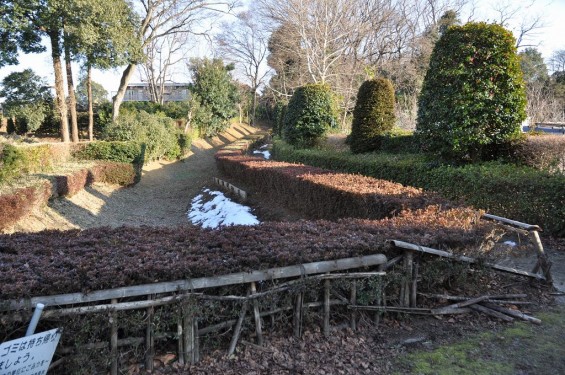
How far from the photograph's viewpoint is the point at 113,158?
16.6m

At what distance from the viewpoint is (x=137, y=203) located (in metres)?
14.2

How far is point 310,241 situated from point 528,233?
2839 mm

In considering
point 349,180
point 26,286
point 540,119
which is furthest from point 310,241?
point 540,119

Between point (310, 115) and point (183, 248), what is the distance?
13.7m

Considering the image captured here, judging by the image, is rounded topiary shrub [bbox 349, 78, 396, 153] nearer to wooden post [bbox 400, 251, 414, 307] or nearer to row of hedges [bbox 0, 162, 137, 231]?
row of hedges [bbox 0, 162, 137, 231]

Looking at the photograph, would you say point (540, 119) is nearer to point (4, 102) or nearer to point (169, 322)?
point (169, 322)

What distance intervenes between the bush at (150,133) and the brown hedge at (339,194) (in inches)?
426

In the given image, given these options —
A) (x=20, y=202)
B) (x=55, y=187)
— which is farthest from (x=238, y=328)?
(x=55, y=187)

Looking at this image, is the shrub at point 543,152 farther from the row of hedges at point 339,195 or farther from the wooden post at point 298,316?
the wooden post at point 298,316

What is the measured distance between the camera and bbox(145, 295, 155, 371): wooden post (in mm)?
2604

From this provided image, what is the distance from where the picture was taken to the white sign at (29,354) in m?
2.11

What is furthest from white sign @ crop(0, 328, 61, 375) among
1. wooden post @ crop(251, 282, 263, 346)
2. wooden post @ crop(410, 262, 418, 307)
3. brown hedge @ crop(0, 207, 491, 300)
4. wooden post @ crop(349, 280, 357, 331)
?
wooden post @ crop(410, 262, 418, 307)

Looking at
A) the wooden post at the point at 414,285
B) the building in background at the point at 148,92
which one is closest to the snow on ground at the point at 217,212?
the wooden post at the point at 414,285

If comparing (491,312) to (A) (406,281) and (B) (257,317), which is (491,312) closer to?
(A) (406,281)
